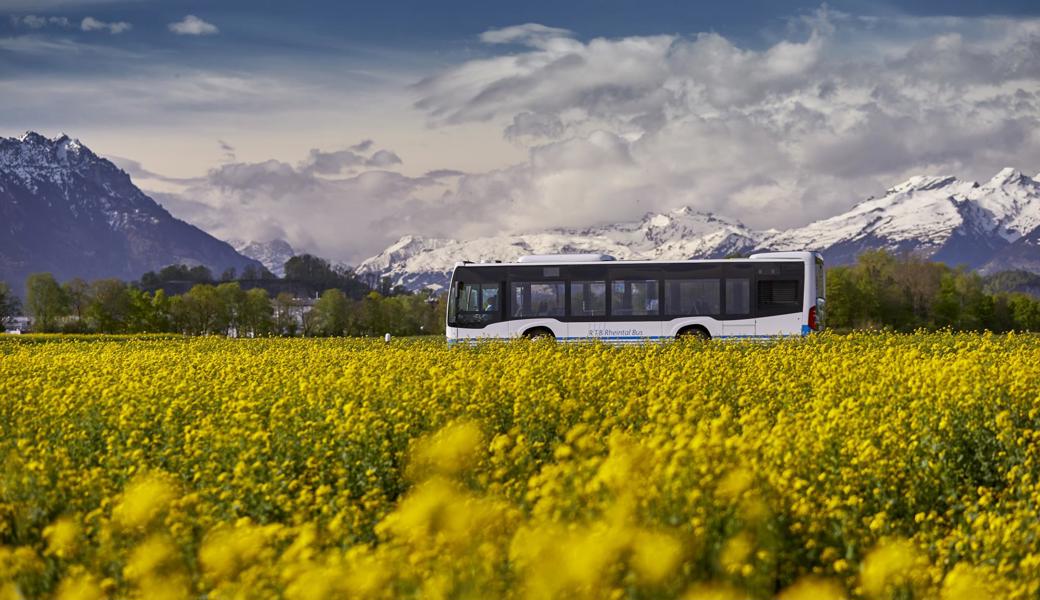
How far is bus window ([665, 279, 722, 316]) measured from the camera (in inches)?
1234

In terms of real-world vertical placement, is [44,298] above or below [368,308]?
above

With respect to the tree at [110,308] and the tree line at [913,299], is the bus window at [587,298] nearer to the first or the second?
the tree line at [913,299]

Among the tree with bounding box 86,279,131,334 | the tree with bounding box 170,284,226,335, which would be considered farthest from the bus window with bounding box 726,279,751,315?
the tree with bounding box 170,284,226,335

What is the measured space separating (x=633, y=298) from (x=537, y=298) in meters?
3.01

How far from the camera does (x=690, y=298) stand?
3144 centimetres

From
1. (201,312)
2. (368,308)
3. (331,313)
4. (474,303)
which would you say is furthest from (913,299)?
(474,303)

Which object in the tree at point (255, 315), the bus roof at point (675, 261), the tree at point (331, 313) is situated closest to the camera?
the bus roof at point (675, 261)

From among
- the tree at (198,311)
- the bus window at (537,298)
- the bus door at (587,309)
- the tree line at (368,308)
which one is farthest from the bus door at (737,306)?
the tree at (198,311)

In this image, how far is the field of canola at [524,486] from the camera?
584 cm

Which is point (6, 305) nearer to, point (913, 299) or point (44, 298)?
point (44, 298)

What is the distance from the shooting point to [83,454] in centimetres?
1089

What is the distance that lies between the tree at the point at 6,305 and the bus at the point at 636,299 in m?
102

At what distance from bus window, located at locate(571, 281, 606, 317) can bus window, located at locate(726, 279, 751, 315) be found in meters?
3.85

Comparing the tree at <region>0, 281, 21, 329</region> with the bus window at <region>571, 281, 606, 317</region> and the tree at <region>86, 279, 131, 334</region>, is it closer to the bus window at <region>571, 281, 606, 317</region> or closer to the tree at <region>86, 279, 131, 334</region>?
the tree at <region>86, 279, 131, 334</region>
